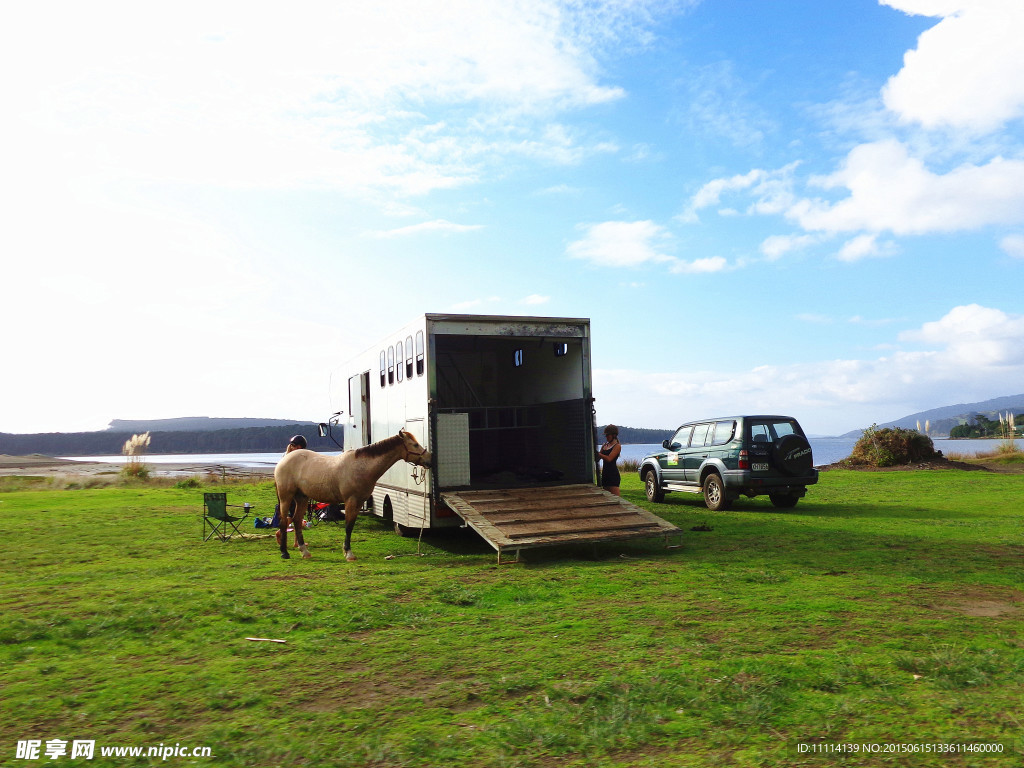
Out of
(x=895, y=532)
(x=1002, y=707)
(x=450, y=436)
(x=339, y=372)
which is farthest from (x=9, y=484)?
(x=1002, y=707)

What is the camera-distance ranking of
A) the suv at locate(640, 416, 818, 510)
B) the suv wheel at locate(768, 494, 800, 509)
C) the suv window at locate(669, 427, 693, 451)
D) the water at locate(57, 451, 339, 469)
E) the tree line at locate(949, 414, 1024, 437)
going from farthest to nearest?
1. the tree line at locate(949, 414, 1024, 437)
2. the water at locate(57, 451, 339, 469)
3. the suv window at locate(669, 427, 693, 451)
4. the suv wheel at locate(768, 494, 800, 509)
5. the suv at locate(640, 416, 818, 510)

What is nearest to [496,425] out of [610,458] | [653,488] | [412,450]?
[610,458]

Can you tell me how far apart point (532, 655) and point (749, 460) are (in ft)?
32.4

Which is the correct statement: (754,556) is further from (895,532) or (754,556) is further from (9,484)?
(9,484)

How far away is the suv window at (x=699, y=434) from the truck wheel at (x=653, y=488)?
68.5 inches

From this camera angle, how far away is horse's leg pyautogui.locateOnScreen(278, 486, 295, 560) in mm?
9359

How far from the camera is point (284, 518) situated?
9.55m

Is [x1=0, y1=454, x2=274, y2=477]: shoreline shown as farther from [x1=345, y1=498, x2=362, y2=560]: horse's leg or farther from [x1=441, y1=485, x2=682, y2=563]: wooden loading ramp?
[x1=441, y1=485, x2=682, y2=563]: wooden loading ramp

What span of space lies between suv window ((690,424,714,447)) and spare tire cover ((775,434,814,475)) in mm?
1590

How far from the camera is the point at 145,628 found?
5.48 m

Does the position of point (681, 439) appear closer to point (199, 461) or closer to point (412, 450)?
point (412, 450)

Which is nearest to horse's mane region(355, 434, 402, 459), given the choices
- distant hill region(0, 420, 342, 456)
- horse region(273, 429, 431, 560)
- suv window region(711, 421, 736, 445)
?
horse region(273, 429, 431, 560)

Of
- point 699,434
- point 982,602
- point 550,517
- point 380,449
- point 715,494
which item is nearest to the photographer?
point 982,602

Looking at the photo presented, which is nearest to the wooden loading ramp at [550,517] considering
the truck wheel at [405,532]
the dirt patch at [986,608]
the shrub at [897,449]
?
the truck wheel at [405,532]
